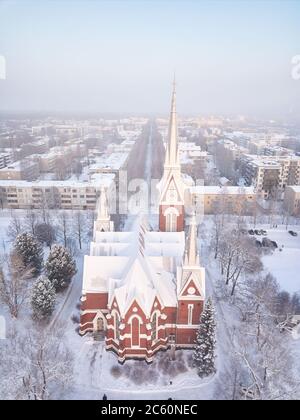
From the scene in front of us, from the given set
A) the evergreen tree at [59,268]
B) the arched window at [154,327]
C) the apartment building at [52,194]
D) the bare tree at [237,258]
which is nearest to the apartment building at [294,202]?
the bare tree at [237,258]

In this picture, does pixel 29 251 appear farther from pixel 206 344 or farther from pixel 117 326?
pixel 206 344

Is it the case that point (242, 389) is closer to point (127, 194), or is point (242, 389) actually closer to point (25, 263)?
point (25, 263)

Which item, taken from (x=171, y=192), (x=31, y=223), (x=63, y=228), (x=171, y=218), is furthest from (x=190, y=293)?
(x=31, y=223)

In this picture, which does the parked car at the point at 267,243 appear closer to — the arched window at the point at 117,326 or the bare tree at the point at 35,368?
the arched window at the point at 117,326

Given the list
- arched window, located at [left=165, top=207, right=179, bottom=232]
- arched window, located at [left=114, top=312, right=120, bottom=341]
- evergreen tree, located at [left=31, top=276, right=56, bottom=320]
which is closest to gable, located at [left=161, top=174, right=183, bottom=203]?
arched window, located at [left=165, top=207, right=179, bottom=232]

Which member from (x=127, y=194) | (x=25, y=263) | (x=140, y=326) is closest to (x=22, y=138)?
(x=127, y=194)

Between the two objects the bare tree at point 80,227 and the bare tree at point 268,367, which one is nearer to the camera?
the bare tree at point 268,367
